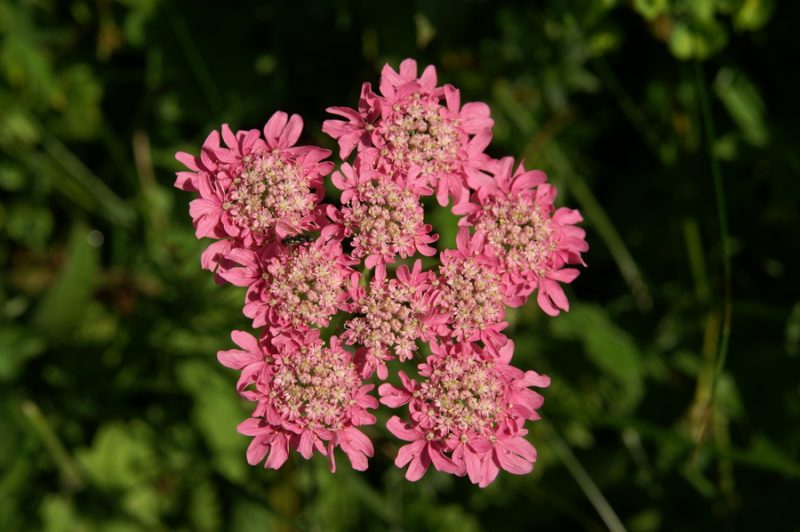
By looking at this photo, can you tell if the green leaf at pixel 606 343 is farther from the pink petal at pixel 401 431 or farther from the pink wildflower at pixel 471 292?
the pink petal at pixel 401 431

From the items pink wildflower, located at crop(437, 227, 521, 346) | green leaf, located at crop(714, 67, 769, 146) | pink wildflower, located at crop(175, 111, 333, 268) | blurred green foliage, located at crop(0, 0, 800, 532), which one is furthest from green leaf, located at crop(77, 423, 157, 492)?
green leaf, located at crop(714, 67, 769, 146)

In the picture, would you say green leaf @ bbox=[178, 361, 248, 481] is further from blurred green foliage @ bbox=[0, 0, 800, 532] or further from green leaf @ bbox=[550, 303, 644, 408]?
green leaf @ bbox=[550, 303, 644, 408]

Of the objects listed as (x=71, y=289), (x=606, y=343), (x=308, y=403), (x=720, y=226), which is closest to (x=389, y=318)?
(x=308, y=403)

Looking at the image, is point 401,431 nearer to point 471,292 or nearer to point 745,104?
point 471,292

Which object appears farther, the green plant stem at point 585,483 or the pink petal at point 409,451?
the green plant stem at point 585,483

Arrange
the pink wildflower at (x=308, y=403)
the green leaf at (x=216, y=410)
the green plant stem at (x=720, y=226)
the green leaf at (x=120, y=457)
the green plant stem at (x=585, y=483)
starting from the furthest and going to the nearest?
the green leaf at (x=120, y=457) → the green leaf at (x=216, y=410) → the green plant stem at (x=585, y=483) → the green plant stem at (x=720, y=226) → the pink wildflower at (x=308, y=403)

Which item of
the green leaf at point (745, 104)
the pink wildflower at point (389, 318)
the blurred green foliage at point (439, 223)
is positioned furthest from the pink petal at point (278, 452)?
the green leaf at point (745, 104)

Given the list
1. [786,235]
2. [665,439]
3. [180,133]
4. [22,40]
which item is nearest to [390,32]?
[180,133]
